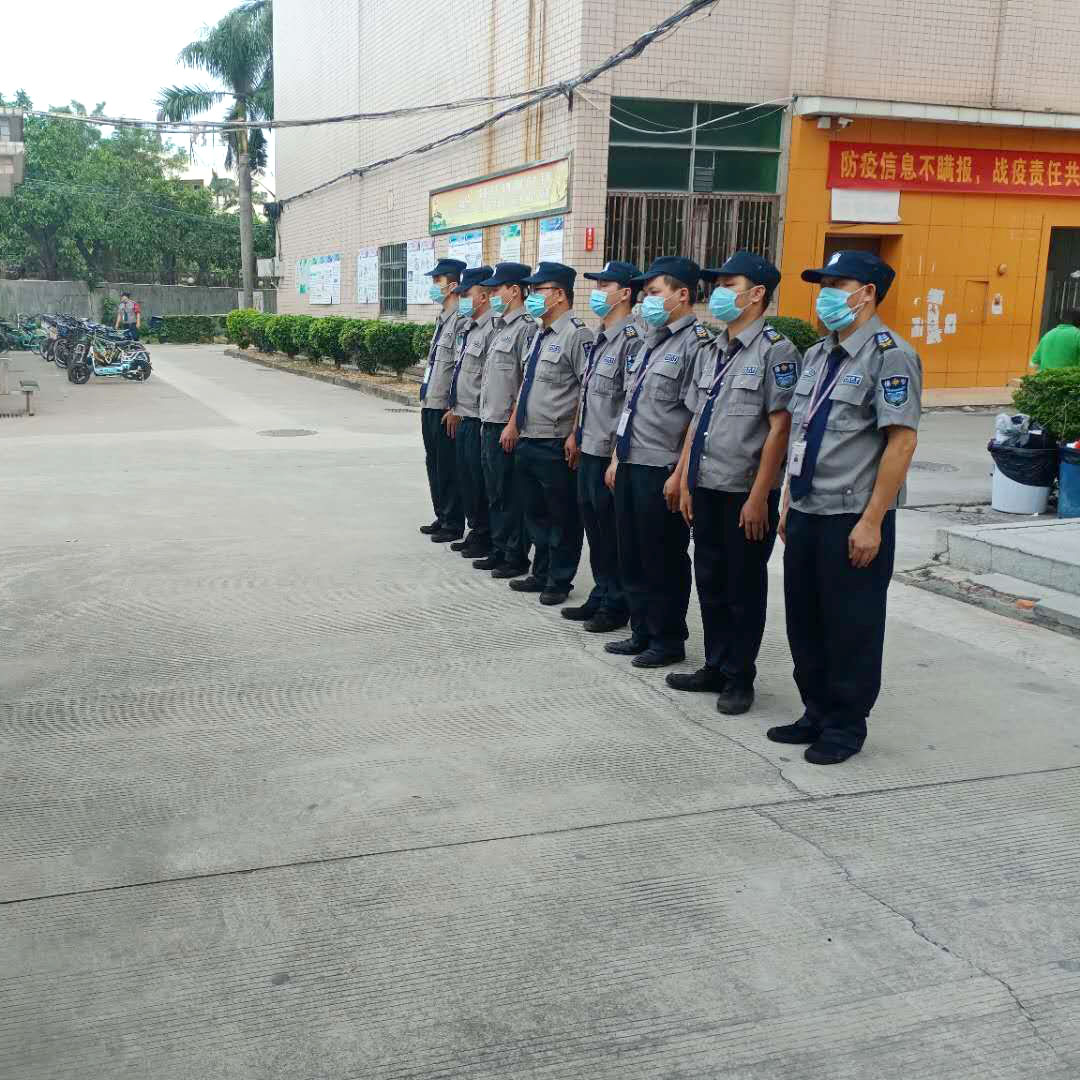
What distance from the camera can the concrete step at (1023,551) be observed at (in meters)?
6.79

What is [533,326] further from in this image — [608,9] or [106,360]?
[106,360]

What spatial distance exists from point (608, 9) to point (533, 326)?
1012 centimetres

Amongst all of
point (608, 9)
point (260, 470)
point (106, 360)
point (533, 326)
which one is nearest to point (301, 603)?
point (533, 326)

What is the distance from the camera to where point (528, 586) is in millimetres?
6887

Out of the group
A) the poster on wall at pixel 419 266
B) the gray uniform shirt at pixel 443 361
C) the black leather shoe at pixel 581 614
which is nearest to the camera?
the black leather shoe at pixel 581 614

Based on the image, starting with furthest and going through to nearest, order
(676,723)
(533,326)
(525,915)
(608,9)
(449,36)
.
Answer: (449,36) < (608,9) < (533,326) < (676,723) < (525,915)

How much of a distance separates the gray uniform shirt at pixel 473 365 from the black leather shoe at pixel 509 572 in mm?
998

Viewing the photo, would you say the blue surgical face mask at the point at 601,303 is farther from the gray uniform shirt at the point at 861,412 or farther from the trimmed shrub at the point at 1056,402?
the trimmed shrub at the point at 1056,402

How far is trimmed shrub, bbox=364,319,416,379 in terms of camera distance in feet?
65.0

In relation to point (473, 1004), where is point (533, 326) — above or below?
above

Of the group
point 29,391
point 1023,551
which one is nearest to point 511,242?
point 29,391

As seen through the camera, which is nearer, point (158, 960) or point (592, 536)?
point (158, 960)

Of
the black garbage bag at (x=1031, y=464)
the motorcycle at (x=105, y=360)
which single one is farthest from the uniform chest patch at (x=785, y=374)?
the motorcycle at (x=105, y=360)

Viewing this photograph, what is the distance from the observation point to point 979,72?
16.9m
